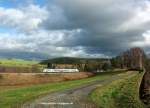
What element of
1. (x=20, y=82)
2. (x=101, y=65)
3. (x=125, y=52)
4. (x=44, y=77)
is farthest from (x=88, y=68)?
(x=20, y=82)

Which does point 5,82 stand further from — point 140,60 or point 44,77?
point 140,60

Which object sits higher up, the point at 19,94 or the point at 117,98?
the point at 19,94

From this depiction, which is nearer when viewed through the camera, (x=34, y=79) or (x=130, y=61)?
(x=34, y=79)

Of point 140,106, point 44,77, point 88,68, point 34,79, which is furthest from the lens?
point 88,68

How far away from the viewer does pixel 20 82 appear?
194 feet

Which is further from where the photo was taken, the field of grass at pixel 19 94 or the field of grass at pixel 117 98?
the field of grass at pixel 19 94

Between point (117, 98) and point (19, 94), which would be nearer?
point (117, 98)

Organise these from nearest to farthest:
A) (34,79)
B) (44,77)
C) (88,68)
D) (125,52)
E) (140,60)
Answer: (34,79)
(44,77)
(88,68)
(140,60)
(125,52)

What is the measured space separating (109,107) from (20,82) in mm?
38620

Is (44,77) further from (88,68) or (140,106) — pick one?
(88,68)

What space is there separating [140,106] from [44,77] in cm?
4845

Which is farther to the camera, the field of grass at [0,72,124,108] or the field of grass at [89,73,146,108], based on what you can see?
the field of grass at [0,72,124,108]

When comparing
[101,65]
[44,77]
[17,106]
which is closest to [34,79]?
[44,77]

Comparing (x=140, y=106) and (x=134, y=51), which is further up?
(x=134, y=51)
